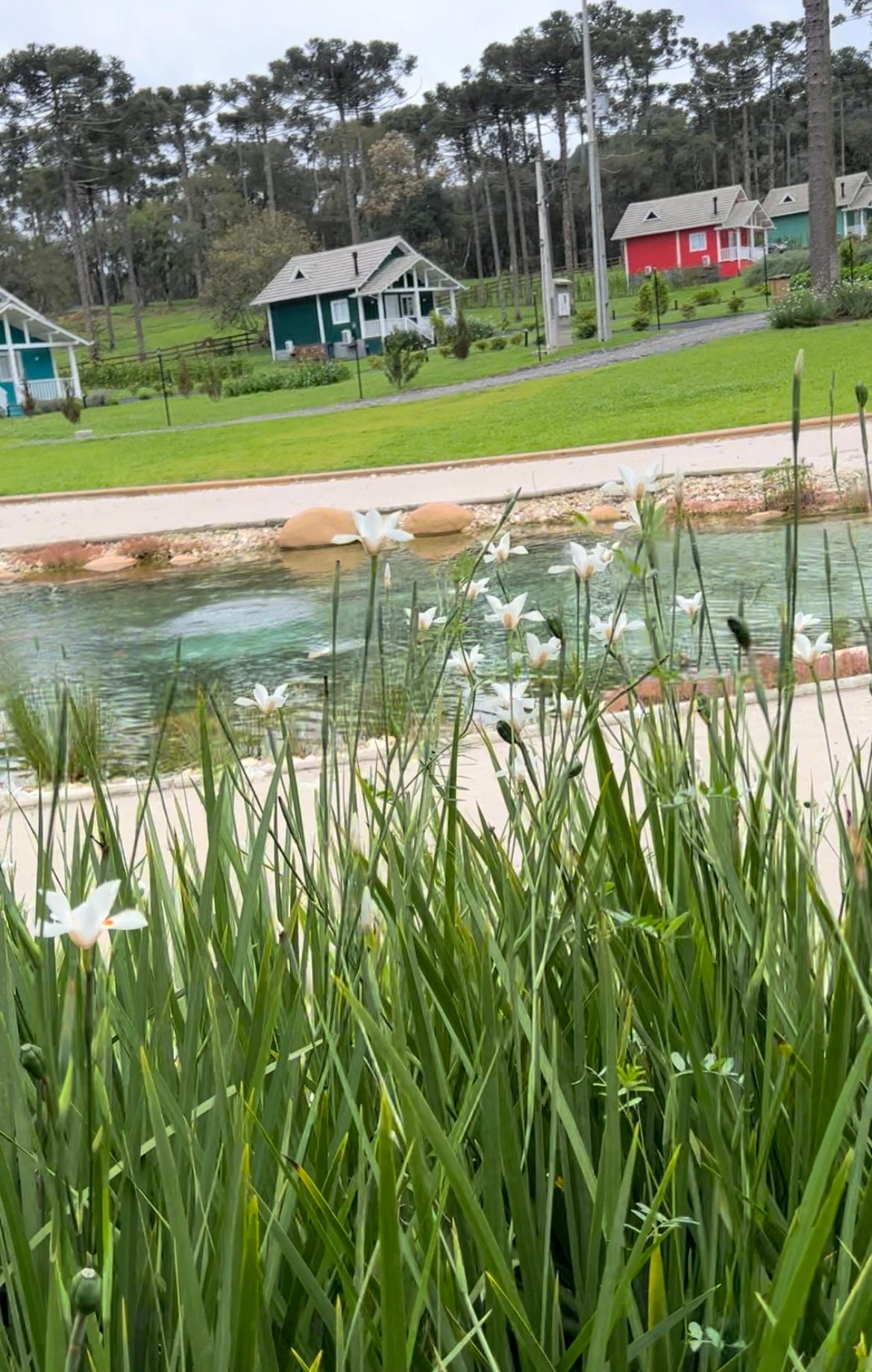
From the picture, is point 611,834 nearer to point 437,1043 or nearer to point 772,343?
point 437,1043

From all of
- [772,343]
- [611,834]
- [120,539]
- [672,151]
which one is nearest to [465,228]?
[672,151]

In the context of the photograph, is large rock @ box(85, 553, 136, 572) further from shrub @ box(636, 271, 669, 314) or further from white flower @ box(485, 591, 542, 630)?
shrub @ box(636, 271, 669, 314)

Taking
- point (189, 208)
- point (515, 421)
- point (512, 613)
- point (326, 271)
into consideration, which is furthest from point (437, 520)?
point (189, 208)

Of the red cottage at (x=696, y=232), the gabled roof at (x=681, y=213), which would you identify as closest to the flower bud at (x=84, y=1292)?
the red cottage at (x=696, y=232)

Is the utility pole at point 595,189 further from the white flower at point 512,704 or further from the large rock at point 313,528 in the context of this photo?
the white flower at point 512,704

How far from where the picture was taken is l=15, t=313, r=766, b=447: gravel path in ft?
77.7

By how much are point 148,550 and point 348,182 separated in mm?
54771

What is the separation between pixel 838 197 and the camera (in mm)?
59344

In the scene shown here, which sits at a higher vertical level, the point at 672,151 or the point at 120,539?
the point at 672,151

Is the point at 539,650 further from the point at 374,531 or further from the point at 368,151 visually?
the point at 368,151

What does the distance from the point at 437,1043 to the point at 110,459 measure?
746 inches

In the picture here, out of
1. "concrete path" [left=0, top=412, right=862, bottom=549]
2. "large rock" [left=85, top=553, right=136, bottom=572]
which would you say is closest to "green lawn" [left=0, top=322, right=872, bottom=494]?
"concrete path" [left=0, top=412, right=862, bottom=549]

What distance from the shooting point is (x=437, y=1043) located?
4.18ft

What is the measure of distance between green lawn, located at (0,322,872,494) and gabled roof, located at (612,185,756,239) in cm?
3377
